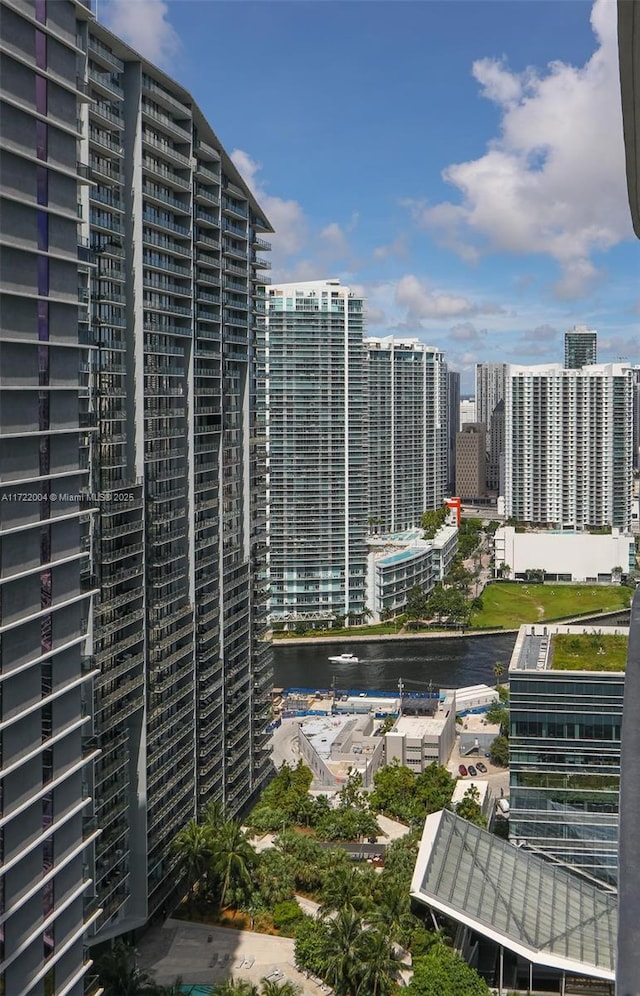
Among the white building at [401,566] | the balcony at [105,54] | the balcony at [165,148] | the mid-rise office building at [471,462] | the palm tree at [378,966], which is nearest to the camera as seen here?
the balcony at [105,54]

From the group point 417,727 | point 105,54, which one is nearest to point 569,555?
point 417,727

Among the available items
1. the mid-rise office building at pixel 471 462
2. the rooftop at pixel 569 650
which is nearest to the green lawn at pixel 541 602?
the rooftop at pixel 569 650

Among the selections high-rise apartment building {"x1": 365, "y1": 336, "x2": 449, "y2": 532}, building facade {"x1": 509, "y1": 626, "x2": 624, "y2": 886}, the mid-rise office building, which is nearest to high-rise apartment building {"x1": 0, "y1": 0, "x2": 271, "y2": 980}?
building facade {"x1": 509, "y1": 626, "x2": 624, "y2": 886}

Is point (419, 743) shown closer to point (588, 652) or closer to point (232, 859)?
point (588, 652)

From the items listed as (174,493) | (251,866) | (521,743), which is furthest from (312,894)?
(174,493)

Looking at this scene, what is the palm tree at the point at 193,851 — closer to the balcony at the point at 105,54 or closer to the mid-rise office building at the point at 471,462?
the balcony at the point at 105,54

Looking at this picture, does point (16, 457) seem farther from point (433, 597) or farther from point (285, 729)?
point (433, 597)
